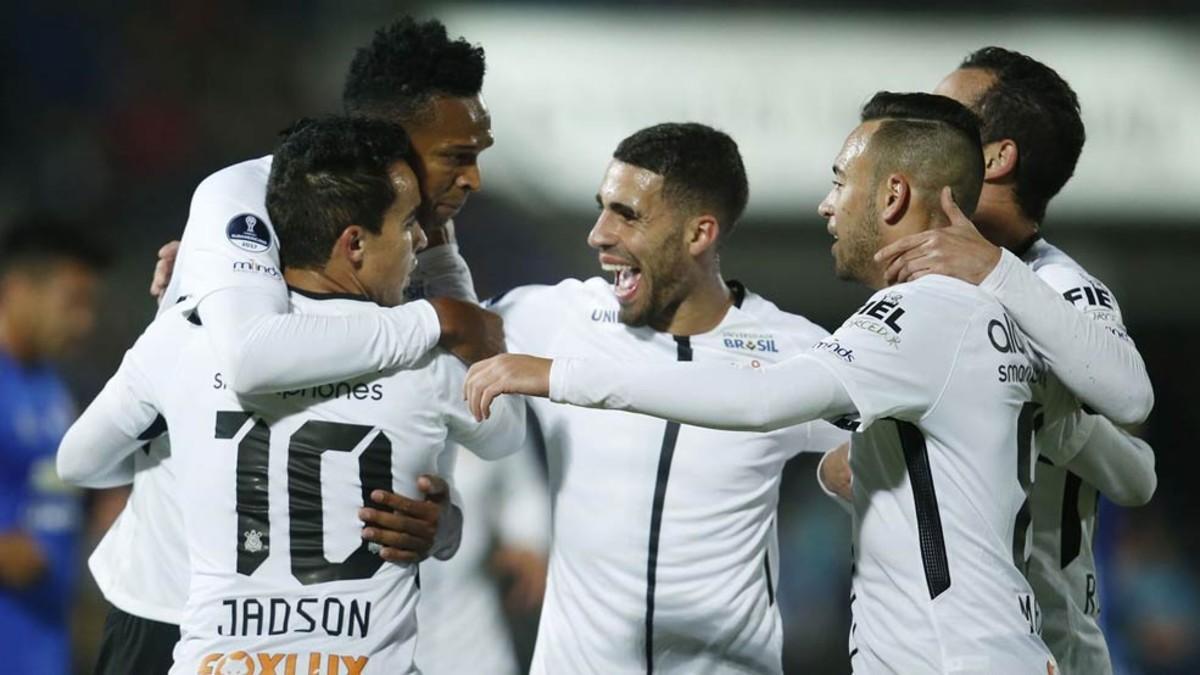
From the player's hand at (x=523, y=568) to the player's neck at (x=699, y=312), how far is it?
199cm

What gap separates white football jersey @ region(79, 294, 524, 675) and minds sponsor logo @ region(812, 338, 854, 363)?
90 cm

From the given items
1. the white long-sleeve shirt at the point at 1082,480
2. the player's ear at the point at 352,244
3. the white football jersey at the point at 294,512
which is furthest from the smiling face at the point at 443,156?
the white long-sleeve shirt at the point at 1082,480

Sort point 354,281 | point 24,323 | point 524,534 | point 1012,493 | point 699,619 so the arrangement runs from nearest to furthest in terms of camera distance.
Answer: point 1012,493
point 354,281
point 699,619
point 524,534
point 24,323

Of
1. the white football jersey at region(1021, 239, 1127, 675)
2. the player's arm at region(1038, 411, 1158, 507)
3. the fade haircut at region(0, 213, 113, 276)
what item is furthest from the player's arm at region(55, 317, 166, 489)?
the fade haircut at region(0, 213, 113, 276)

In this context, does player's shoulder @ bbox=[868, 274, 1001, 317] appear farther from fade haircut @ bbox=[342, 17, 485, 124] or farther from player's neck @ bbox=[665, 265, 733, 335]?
fade haircut @ bbox=[342, 17, 485, 124]

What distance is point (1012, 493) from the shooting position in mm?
3383

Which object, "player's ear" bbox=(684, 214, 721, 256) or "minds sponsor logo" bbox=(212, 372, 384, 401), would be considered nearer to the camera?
"minds sponsor logo" bbox=(212, 372, 384, 401)

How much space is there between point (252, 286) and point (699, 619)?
4.93ft

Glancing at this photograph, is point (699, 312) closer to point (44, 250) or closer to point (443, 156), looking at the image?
point (443, 156)

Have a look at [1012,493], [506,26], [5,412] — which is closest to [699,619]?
[1012,493]

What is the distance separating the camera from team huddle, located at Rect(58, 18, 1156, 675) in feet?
10.9

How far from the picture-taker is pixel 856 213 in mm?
3615

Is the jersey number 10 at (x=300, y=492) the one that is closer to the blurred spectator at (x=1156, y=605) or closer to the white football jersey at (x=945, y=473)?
the white football jersey at (x=945, y=473)

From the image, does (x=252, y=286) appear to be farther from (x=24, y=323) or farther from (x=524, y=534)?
(x=24, y=323)
